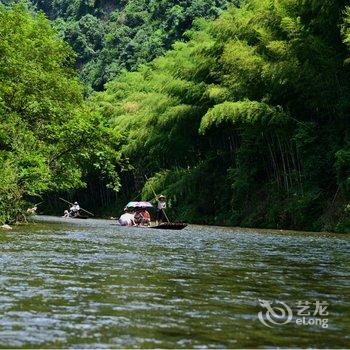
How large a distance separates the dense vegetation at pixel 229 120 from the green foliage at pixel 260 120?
0.05m

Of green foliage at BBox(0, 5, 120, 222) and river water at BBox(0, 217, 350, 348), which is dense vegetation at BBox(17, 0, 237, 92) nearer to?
green foliage at BBox(0, 5, 120, 222)

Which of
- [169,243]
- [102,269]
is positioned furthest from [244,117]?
[102,269]

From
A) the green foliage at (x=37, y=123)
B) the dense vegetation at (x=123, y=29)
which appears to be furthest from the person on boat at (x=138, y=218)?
the dense vegetation at (x=123, y=29)

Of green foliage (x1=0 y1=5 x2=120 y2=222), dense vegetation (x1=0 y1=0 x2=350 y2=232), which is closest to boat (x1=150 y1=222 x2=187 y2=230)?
green foliage (x1=0 y1=5 x2=120 y2=222)

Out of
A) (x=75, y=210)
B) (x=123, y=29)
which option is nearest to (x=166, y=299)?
(x=75, y=210)

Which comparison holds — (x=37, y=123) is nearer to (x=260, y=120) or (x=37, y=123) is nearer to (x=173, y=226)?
(x=173, y=226)

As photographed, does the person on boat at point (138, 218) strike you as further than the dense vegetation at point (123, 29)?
No

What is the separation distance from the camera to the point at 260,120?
26781 mm

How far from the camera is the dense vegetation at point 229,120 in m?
23.6

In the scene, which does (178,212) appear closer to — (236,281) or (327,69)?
(327,69)

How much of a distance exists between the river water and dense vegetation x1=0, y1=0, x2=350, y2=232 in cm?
1066

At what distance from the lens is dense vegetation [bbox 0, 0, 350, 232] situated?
2358cm

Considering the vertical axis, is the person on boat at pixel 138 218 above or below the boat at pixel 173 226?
below

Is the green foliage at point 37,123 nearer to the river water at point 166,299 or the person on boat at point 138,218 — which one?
the person on boat at point 138,218
